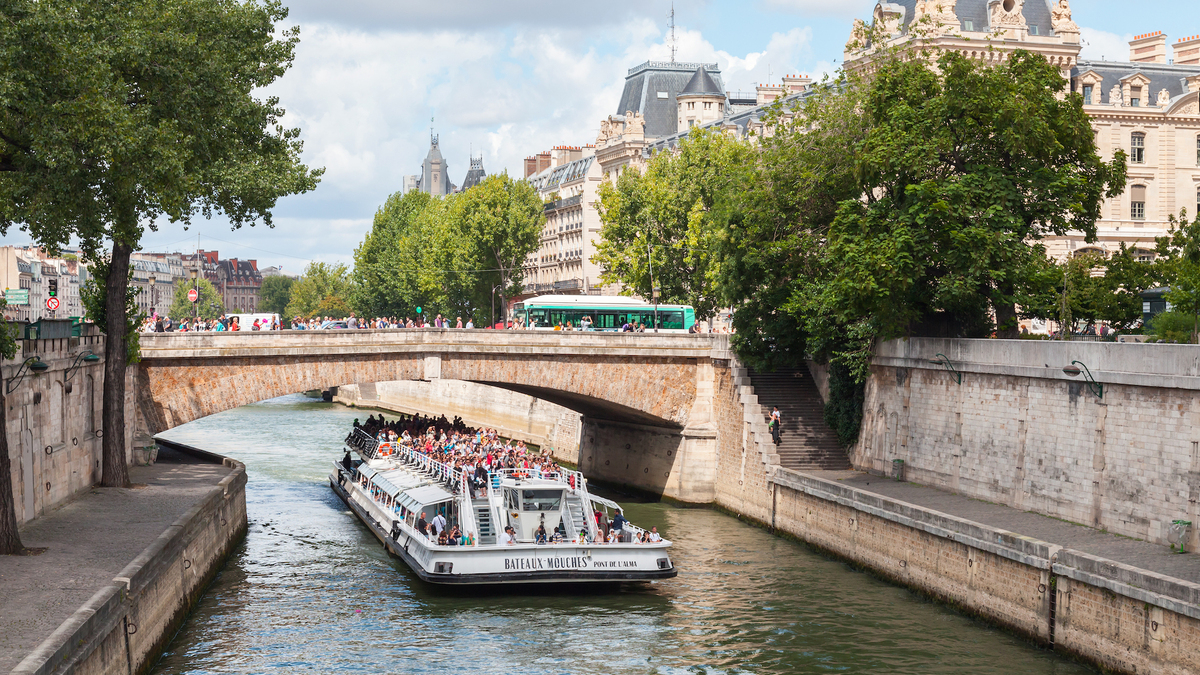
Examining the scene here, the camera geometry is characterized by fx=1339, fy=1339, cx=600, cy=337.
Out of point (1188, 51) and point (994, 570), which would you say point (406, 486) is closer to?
point (994, 570)

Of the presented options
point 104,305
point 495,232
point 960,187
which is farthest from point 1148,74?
point 104,305

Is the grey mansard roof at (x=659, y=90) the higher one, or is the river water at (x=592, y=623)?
the grey mansard roof at (x=659, y=90)

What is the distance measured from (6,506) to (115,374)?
12794mm

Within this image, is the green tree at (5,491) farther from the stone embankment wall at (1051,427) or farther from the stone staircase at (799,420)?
the stone staircase at (799,420)

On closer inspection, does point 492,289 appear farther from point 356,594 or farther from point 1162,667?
point 1162,667

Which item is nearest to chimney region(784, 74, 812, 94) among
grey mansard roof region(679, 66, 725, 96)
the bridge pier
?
grey mansard roof region(679, 66, 725, 96)

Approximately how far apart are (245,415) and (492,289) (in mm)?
21637

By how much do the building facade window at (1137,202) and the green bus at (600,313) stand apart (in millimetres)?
26735

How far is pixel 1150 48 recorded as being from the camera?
8350 centimetres

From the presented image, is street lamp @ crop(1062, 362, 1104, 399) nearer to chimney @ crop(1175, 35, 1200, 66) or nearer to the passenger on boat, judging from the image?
the passenger on boat

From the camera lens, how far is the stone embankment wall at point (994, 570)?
2478 centimetres

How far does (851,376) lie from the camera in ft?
152

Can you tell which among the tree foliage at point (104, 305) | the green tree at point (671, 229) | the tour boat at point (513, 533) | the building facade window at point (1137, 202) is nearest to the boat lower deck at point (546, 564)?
the tour boat at point (513, 533)

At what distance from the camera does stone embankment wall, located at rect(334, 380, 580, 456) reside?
67.1m
